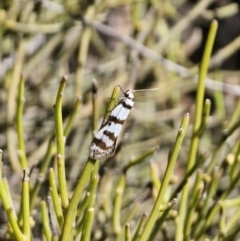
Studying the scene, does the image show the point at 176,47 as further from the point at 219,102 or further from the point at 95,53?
the point at 95,53

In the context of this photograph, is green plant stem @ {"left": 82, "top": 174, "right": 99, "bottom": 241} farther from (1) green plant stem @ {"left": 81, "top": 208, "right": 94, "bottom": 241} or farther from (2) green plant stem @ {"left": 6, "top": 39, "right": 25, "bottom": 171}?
(2) green plant stem @ {"left": 6, "top": 39, "right": 25, "bottom": 171}

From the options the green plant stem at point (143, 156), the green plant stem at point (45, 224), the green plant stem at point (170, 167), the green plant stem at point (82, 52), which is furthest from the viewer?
the green plant stem at point (82, 52)

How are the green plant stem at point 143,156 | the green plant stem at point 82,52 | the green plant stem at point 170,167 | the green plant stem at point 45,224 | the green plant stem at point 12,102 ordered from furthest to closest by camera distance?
the green plant stem at point 82,52
the green plant stem at point 12,102
the green plant stem at point 143,156
the green plant stem at point 45,224
the green plant stem at point 170,167

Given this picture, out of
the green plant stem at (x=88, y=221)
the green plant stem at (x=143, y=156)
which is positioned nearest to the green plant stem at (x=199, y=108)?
the green plant stem at (x=143, y=156)

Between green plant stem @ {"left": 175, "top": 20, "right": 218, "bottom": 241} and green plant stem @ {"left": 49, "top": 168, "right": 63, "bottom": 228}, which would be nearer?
green plant stem @ {"left": 49, "top": 168, "right": 63, "bottom": 228}

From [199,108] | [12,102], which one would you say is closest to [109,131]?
[199,108]

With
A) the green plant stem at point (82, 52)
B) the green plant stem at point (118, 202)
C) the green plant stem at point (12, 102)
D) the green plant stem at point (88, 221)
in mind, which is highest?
the green plant stem at point (82, 52)

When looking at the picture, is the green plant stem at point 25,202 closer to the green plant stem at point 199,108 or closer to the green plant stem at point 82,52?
the green plant stem at point 199,108

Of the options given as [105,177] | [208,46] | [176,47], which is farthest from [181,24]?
[208,46]

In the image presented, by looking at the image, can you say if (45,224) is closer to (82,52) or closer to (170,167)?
(170,167)

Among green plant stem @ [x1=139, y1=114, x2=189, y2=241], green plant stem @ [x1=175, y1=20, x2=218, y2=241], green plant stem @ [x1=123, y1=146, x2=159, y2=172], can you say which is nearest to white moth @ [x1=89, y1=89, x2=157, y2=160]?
green plant stem @ [x1=139, y1=114, x2=189, y2=241]
